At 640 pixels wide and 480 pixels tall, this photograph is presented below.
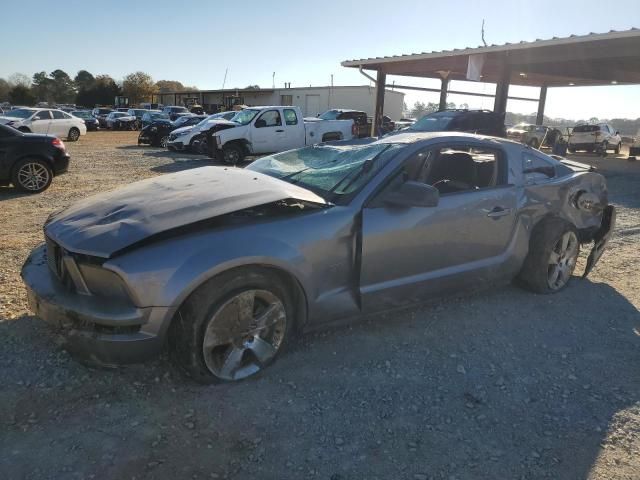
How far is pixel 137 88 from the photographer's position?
245 feet

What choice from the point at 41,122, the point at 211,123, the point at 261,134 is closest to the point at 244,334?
the point at 261,134

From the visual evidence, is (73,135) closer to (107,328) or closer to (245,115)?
(245,115)

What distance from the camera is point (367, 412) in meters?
2.71

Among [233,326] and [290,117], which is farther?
[290,117]

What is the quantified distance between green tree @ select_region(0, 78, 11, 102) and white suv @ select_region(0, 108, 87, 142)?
64.7 m

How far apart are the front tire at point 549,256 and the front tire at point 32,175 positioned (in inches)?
322

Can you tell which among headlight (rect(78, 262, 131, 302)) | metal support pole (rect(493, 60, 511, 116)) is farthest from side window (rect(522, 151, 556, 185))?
metal support pole (rect(493, 60, 511, 116))

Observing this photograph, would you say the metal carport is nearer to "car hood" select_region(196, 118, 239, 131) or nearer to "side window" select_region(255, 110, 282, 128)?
"side window" select_region(255, 110, 282, 128)

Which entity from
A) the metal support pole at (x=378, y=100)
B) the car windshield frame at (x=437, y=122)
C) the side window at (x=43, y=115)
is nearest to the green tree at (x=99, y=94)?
the side window at (x=43, y=115)

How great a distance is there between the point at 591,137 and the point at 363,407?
2552cm

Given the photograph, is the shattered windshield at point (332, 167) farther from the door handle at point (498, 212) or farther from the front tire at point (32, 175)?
the front tire at point (32, 175)

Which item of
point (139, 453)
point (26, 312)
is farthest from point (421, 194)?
point (26, 312)

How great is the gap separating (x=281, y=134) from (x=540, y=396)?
42.9 feet

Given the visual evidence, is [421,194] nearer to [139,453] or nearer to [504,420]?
[504,420]
